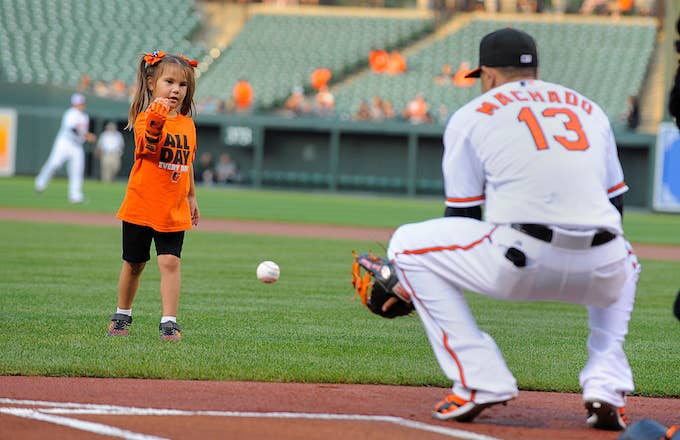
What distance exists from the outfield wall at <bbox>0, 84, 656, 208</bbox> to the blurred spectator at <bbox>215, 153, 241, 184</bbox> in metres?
0.34

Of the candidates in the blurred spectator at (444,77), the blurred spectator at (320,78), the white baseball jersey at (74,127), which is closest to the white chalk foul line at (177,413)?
the white baseball jersey at (74,127)

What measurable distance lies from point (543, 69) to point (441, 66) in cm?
322

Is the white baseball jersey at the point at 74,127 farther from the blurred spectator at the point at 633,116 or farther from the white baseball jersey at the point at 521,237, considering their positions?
the white baseball jersey at the point at 521,237

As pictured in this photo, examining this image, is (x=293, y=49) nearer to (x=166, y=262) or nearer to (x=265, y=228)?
(x=265, y=228)

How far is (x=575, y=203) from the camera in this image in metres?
4.46

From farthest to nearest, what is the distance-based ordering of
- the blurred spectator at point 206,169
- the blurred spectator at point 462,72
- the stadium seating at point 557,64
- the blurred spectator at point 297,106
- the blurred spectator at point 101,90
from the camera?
1. the blurred spectator at point 462,72
2. the stadium seating at point 557,64
3. the blurred spectator at point 206,169
4. the blurred spectator at point 101,90
5. the blurred spectator at point 297,106

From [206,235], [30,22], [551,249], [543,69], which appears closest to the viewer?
[551,249]

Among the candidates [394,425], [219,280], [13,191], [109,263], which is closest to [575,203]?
[394,425]

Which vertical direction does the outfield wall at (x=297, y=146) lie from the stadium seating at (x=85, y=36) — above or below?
below

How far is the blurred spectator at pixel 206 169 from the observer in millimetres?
33719

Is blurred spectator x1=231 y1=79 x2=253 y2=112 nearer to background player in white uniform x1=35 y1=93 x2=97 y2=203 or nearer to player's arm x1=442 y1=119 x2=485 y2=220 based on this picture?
background player in white uniform x1=35 y1=93 x2=97 y2=203

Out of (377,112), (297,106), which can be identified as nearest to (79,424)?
(377,112)

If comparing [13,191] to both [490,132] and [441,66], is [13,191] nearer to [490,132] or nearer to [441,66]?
[441,66]

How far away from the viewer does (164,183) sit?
664 cm
